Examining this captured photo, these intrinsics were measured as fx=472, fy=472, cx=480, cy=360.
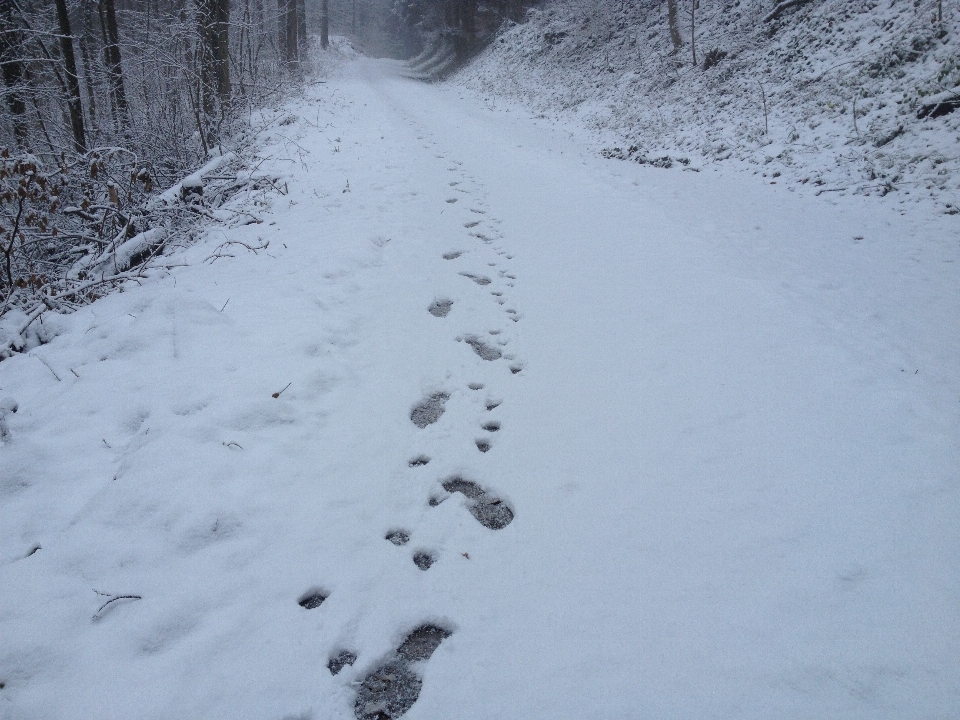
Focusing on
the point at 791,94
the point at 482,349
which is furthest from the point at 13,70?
the point at 791,94

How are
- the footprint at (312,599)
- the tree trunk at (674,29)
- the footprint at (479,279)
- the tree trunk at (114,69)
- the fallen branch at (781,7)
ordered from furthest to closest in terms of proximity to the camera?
1. the tree trunk at (674,29)
2. the fallen branch at (781,7)
3. the tree trunk at (114,69)
4. the footprint at (479,279)
5. the footprint at (312,599)

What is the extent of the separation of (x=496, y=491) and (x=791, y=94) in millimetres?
10358

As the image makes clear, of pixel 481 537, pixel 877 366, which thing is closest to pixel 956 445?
pixel 877 366

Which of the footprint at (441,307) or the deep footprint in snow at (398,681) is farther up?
the footprint at (441,307)

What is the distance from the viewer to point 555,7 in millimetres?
23094

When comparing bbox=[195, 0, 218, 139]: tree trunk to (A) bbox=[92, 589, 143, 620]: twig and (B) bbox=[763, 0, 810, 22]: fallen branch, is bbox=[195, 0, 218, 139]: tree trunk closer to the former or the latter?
(A) bbox=[92, 589, 143, 620]: twig

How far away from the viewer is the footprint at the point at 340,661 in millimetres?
1887

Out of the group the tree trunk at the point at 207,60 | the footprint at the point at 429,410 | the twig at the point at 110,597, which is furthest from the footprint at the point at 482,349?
the tree trunk at the point at 207,60

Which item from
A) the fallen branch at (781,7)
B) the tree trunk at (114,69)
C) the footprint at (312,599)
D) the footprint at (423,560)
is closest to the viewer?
the footprint at (312,599)

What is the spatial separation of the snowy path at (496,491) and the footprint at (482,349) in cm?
4

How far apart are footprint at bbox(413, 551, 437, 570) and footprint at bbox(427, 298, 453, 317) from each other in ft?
7.86

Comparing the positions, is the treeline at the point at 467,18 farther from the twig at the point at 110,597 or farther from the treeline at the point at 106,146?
the twig at the point at 110,597

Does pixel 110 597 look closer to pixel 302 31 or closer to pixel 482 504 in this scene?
pixel 482 504

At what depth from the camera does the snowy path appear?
5.91 ft
